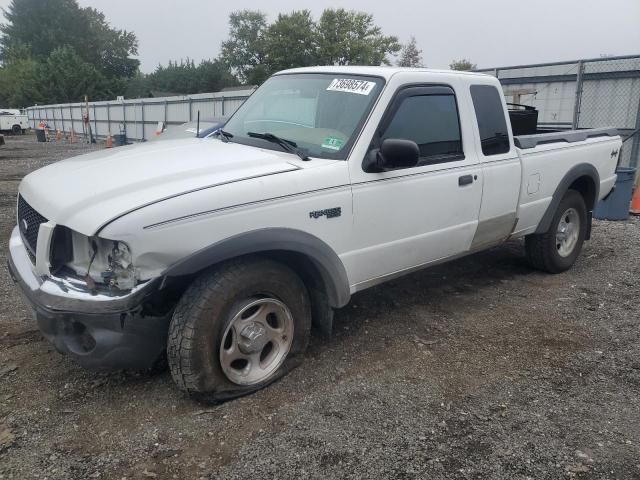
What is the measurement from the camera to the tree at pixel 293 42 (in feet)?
179

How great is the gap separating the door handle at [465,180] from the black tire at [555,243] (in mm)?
1637

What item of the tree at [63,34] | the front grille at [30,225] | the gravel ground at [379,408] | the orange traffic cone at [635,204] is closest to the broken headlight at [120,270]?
the front grille at [30,225]

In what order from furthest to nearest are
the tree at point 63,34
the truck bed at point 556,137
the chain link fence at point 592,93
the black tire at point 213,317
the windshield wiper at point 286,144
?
1. the tree at point 63,34
2. the chain link fence at point 592,93
3. the truck bed at point 556,137
4. the windshield wiper at point 286,144
5. the black tire at point 213,317

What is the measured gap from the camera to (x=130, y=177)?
293 cm

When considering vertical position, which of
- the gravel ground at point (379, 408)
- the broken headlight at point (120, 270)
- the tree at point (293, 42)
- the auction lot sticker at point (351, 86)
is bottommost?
the gravel ground at point (379, 408)

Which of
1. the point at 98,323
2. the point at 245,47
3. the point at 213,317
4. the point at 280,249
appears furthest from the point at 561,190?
the point at 245,47

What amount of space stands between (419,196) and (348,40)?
54931 mm

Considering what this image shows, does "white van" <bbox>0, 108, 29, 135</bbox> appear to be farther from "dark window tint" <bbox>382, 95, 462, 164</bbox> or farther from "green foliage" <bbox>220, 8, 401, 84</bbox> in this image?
"dark window tint" <bbox>382, 95, 462, 164</bbox>

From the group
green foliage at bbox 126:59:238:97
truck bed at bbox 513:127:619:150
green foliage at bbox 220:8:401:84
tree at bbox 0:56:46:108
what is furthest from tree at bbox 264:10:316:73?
truck bed at bbox 513:127:619:150

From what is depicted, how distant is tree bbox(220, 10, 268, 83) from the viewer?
6662 cm

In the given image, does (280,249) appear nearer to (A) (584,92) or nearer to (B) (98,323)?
(B) (98,323)

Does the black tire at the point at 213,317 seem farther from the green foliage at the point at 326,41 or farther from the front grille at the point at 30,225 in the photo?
the green foliage at the point at 326,41

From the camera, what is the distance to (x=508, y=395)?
3.26 m

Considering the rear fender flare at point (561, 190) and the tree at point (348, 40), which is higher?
the tree at point (348, 40)
